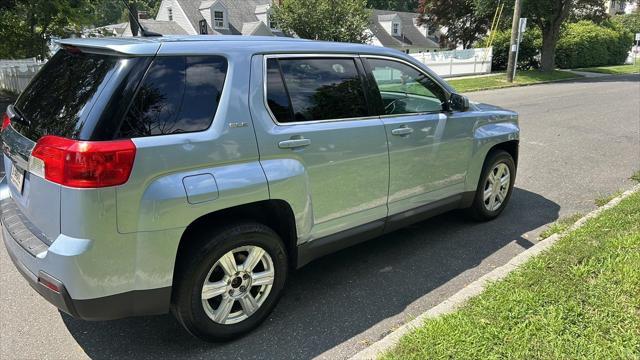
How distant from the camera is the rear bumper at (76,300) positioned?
103 inches

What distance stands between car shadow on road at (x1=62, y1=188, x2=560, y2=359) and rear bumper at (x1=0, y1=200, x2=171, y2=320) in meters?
0.45

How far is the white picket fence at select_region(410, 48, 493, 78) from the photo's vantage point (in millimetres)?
28078

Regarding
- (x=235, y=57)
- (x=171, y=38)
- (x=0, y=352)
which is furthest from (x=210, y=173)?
(x=0, y=352)

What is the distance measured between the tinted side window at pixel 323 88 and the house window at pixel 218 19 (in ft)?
128

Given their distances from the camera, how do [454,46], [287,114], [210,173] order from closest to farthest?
[210,173]
[287,114]
[454,46]

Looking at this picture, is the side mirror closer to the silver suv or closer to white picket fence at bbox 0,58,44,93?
the silver suv

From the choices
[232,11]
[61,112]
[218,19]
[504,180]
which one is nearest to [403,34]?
[232,11]

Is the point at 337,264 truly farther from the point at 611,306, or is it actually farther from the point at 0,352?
the point at 0,352

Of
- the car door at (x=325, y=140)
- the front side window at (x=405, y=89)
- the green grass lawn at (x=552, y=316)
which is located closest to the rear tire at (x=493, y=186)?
the front side window at (x=405, y=89)

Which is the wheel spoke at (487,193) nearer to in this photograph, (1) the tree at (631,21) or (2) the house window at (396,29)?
(2) the house window at (396,29)

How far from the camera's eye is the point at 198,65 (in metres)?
2.91

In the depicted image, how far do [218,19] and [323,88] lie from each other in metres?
39.8

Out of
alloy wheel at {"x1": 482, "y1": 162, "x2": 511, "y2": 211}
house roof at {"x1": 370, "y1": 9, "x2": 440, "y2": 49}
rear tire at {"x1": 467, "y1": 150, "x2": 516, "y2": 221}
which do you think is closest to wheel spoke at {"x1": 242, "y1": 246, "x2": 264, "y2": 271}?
rear tire at {"x1": 467, "y1": 150, "x2": 516, "y2": 221}

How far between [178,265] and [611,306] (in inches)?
107
